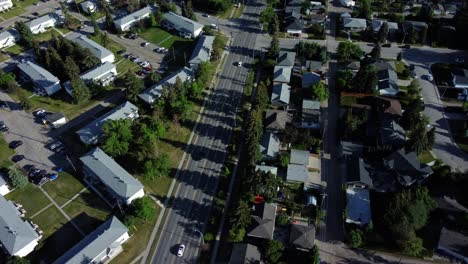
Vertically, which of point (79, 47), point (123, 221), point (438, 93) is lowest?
point (123, 221)

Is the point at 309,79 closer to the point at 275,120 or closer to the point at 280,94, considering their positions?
the point at 280,94

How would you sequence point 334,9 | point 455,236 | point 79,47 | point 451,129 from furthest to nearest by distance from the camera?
point 334,9, point 79,47, point 451,129, point 455,236

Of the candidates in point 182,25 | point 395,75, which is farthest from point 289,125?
point 182,25

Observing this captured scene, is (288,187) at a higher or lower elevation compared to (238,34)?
lower

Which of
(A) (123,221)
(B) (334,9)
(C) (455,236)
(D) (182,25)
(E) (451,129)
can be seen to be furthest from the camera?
(B) (334,9)

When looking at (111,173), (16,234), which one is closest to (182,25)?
(111,173)

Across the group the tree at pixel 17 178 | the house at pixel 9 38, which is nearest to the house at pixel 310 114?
the tree at pixel 17 178

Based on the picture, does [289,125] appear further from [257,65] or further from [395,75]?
[395,75]

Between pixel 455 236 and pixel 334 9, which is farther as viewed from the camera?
pixel 334 9
